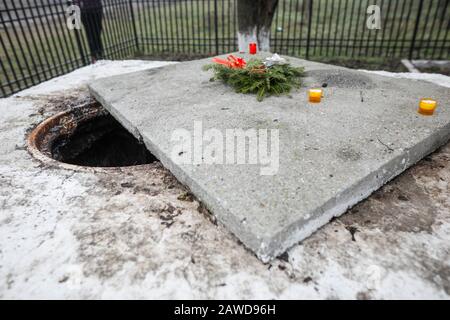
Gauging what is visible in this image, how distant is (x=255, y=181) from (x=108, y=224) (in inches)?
37.0

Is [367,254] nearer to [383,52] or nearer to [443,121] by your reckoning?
[443,121]

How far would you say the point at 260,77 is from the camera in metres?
3.25

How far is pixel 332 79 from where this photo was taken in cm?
354

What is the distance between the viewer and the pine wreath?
3.19 metres

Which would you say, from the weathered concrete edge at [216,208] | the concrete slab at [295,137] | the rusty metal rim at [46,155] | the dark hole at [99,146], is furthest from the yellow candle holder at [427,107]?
the dark hole at [99,146]

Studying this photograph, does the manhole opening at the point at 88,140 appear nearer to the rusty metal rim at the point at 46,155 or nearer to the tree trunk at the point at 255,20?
→ the rusty metal rim at the point at 46,155

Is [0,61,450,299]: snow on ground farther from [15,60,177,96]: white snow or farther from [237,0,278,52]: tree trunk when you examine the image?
[237,0,278,52]: tree trunk

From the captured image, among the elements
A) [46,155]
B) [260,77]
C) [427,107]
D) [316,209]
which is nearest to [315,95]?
[260,77]

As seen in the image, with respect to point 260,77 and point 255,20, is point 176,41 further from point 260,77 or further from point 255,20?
point 260,77

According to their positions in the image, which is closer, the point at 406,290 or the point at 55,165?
the point at 406,290

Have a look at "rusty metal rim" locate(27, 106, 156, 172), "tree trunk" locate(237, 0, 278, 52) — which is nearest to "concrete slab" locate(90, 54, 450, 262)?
"rusty metal rim" locate(27, 106, 156, 172)

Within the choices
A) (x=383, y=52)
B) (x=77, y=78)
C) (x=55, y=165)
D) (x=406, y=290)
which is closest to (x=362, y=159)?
(x=406, y=290)

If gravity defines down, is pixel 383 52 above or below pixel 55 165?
below

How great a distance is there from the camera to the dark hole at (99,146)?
11.8 feet
